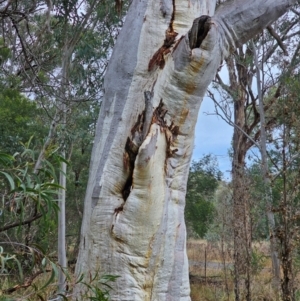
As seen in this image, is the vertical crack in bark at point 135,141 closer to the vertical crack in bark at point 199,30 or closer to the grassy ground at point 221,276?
the vertical crack in bark at point 199,30

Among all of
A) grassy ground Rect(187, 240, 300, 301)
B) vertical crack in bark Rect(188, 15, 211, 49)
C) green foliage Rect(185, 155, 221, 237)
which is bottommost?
grassy ground Rect(187, 240, 300, 301)

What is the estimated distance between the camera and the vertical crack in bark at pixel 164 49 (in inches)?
116

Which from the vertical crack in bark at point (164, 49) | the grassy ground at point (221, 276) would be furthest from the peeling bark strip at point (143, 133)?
the grassy ground at point (221, 276)

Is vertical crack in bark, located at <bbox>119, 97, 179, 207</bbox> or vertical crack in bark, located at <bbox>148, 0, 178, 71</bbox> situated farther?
vertical crack in bark, located at <bbox>148, 0, 178, 71</bbox>

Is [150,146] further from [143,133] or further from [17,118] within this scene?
[17,118]

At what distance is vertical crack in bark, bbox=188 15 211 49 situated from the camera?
2650 mm

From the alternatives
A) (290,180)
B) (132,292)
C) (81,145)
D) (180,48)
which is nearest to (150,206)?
(132,292)

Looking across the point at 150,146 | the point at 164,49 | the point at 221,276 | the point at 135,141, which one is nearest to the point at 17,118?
the point at 221,276

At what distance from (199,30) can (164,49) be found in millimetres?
363

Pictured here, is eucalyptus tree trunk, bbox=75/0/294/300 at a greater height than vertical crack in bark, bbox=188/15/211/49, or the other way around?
vertical crack in bark, bbox=188/15/211/49

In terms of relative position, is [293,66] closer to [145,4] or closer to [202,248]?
[202,248]

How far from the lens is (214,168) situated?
12023mm

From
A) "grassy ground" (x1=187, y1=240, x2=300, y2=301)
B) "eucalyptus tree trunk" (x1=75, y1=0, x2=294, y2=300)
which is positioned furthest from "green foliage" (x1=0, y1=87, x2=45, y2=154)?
"eucalyptus tree trunk" (x1=75, y1=0, x2=294, y2=300)

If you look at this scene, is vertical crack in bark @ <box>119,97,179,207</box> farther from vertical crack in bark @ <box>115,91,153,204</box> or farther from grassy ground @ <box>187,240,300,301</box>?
grassy ground @ <box>187,240,300,301</box>
